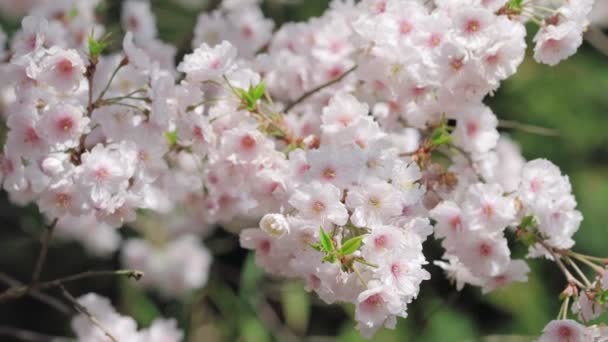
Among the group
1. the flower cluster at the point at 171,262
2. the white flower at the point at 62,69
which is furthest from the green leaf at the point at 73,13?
the flower cluster at the point at 171,262

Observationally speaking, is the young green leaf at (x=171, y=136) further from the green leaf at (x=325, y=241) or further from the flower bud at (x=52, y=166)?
the green leaf at (x=325, y=241)

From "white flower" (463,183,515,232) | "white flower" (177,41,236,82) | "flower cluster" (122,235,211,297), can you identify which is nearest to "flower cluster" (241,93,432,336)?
"white flower" (463,183,515,232)

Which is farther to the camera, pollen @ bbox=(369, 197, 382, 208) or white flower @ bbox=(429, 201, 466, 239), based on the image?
white flower @ bbox=(429, 201, 466, 239)

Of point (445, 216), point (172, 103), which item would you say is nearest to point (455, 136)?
point (445, 216)

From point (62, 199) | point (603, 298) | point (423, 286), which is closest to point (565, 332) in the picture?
point (603, 298)

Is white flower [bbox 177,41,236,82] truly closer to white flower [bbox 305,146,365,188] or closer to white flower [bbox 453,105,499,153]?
white flower [bbox 305,146,365,188]

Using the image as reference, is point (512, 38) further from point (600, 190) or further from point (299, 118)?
point (600, 190)
